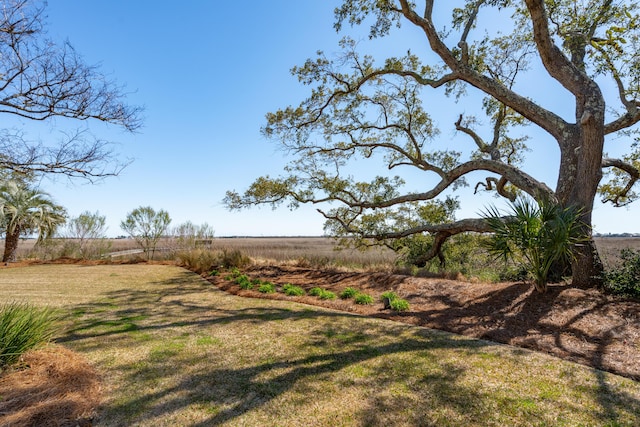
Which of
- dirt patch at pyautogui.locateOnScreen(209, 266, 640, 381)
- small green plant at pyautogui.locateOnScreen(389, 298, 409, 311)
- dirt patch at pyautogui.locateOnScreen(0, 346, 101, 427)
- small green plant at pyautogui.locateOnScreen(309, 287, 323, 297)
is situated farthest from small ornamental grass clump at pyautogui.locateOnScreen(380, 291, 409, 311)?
dirt patch at pyautogui.locateOnScreen(0, 346, 101, 427)

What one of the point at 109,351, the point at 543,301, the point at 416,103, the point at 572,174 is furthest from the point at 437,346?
the point at 416,103

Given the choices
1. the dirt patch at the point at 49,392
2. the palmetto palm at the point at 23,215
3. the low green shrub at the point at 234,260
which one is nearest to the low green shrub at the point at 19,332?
the dirt patch at the point at 49,392

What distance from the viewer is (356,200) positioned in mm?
11766

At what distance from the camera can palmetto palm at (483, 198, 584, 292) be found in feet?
17.1

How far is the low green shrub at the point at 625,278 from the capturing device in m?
5.32

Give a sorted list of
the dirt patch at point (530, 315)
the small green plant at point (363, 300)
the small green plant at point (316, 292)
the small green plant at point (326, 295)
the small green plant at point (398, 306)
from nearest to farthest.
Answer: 1. the dirt patch at point (530, 315)
2. the small green plant at point (398, 306)
3. the small green plant at point (363, 300)
4. the small green plant at point (326, 295)
5. the small green plant at point (316, 292)

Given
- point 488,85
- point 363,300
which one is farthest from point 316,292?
point 488,85

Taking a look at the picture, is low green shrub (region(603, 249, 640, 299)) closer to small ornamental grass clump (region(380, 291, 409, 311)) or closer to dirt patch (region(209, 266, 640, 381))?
dirt patch (region(209, 266, 640, 381))

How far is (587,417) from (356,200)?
9.62 meters

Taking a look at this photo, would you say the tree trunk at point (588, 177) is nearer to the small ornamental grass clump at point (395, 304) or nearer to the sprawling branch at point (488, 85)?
the sprawling branch at point (488, 85)

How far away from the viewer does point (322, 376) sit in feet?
10.4

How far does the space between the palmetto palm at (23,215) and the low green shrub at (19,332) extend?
14.4m

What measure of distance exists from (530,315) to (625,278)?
2.10 metres

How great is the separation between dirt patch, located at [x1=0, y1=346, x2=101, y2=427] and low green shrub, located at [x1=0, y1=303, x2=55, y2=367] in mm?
131
